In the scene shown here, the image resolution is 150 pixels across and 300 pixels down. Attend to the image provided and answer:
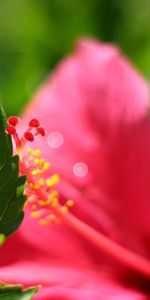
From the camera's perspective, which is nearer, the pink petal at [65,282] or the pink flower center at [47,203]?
the pink flower center at [47,203]

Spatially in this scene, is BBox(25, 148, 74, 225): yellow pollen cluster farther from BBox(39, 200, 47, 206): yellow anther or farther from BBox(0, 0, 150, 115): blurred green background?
BBox(0, 0, 150, 115): blurred green background

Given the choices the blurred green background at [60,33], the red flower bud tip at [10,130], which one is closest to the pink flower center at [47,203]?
the red flower bud tip at [10,130]

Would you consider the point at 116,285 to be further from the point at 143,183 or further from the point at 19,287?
the point at 19,287

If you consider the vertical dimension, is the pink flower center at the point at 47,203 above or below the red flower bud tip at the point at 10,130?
above

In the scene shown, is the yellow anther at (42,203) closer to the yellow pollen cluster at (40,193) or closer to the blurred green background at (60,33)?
the yellow pollen cluster at (40,193)

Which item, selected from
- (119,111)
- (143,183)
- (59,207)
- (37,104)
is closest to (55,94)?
(37,104)
